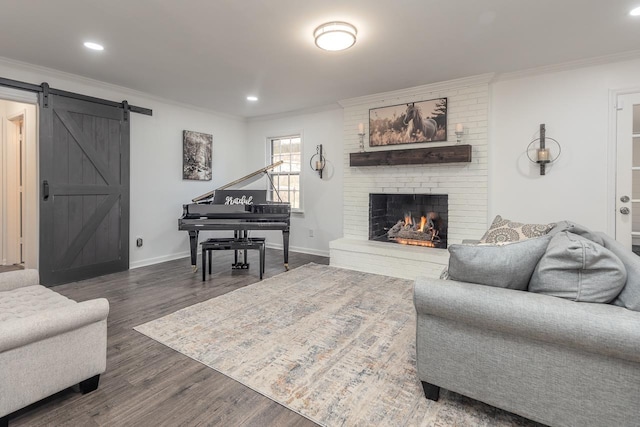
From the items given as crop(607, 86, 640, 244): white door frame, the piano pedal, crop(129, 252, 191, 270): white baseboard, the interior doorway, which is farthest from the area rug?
the interior doorway

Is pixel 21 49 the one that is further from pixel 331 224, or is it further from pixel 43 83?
pixel 331 224

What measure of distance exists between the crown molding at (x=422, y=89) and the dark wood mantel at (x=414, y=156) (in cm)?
75

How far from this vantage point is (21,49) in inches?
122

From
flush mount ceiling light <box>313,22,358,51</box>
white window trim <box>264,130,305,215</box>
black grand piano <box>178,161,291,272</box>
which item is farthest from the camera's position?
white window trim <box>264,130,305,215</box>

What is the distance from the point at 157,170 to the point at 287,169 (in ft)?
6.99

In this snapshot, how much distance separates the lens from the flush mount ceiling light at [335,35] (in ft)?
8.55

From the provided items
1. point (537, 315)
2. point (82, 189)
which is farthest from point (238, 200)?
point (537, 315)

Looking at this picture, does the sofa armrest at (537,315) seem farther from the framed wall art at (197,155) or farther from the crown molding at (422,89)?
the framed wall art at (197,155)

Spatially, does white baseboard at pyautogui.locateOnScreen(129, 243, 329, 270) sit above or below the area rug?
above

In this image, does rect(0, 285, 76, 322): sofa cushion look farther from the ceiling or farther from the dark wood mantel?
the dark wood mantel

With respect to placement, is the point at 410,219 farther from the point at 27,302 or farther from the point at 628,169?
the point at 27,302

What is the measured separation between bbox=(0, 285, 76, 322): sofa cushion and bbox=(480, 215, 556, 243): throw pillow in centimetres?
311

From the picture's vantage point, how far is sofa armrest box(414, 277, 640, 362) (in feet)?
4.00

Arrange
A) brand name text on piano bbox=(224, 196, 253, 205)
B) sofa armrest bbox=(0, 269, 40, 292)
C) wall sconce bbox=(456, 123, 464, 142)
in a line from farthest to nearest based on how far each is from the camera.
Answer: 1. brand name text on piano bbox=(224, 196, 253, 205)
2. wall sconce bbox=(456, 123, 464, 142)
3. sofa armrest bbox=(0, 269, 40, 292)
